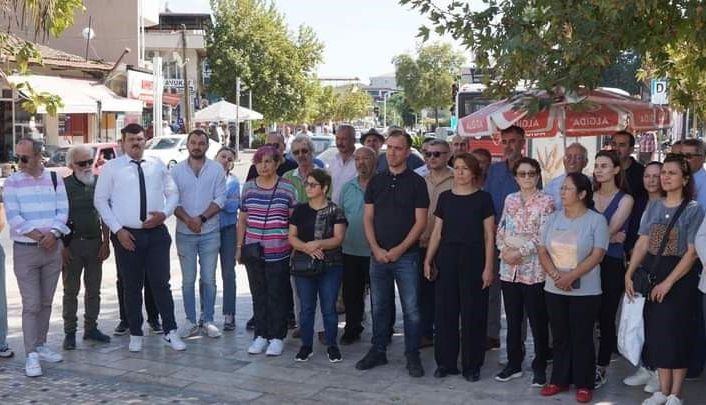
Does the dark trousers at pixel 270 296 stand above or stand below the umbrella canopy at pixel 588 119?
below

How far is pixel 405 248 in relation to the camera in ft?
21.8

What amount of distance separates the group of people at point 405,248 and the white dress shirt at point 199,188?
0.05 feet

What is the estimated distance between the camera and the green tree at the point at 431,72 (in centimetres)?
5038

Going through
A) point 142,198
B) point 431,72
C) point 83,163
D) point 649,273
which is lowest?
point 649,273

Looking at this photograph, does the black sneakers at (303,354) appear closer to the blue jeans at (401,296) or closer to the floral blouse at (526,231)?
the blue jeans at (401,296)

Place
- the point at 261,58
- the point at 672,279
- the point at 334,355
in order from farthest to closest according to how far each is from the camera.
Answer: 1. the point at 261,58
2. the point at 334,355
3. the point at 672,279

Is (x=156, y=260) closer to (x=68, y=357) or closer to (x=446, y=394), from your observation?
(x=68, y=357)

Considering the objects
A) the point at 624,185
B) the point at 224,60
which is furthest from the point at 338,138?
the point at 224,60

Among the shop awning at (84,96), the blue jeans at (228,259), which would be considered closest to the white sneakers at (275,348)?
the blue jeans at (228,259)

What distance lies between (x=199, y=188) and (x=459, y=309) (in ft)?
8.94

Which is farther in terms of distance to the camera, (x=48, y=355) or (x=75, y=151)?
(x=75, y=151)

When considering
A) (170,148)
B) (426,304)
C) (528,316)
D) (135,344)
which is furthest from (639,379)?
(170,148)

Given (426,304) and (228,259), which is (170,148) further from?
(426,304)

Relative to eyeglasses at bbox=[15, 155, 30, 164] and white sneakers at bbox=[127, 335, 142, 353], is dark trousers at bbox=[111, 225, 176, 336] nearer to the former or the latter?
white sneakers at bbox=[127, 335, 142, 353]
